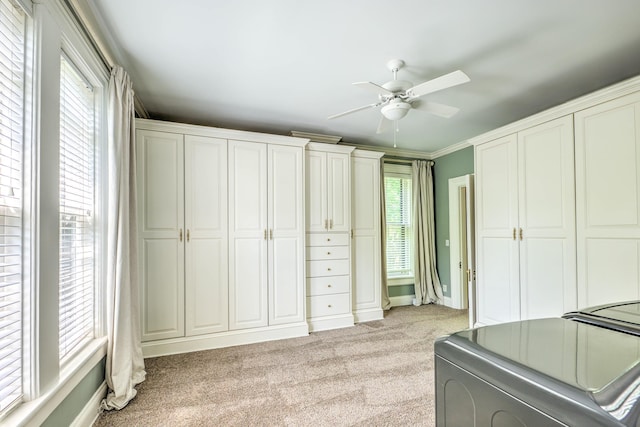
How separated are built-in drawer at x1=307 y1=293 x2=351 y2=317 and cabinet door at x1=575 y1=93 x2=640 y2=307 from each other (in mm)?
2415

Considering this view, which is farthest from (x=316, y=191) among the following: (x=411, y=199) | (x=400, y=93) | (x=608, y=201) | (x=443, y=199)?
(x=608, y=201)

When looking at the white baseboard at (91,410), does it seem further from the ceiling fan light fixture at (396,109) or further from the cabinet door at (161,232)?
the ceiling fan light fixture at (396,109)

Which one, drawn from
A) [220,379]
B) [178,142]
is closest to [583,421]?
[220,379]

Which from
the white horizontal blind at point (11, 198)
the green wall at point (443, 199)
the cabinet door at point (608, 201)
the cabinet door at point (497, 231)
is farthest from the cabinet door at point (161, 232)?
the green wall at point (443, 199)

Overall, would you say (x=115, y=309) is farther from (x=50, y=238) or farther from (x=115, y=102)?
(x=115, y=102)

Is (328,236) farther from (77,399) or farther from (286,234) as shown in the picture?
(77,399)

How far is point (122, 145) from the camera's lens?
236 cm

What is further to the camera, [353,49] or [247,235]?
[247,235]

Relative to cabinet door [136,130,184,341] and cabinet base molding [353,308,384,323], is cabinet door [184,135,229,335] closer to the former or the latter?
cabinet door [136,130,184,341]

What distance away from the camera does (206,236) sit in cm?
332

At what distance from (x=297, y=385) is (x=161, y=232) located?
6.67 ft

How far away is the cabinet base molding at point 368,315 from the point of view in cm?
410

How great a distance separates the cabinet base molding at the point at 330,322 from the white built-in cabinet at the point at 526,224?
1.61 m

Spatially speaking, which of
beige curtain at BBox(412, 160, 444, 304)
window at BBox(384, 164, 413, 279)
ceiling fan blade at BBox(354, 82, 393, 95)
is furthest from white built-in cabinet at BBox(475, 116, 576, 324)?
ceiling fan blade at BBox(354, 82, 393, 95)
